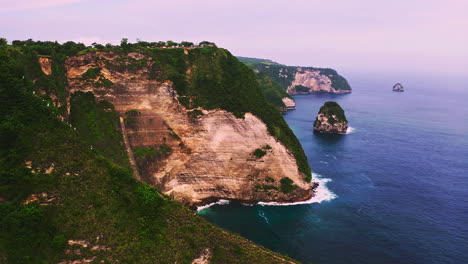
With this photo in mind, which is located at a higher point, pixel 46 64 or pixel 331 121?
pixel 46 64

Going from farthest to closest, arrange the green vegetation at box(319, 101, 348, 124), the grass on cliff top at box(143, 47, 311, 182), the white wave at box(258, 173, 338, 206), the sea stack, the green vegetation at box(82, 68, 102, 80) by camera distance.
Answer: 1. the green vegetation at box(319, 101, 348, 124)
2. the sea stack
3. the white wave at box(258, 173, 338, 206)
4. the grass on cliff top at box(143, 47, 311, 182)
5. the green vegetation at box(82, 68, 102, 80)

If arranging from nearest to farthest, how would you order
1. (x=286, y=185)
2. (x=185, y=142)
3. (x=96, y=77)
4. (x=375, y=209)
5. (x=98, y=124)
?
(x=98, y=124) < (x=96, y=77) < (x=375, y=209) < (x=185, y=142) < (x=286, y=185)

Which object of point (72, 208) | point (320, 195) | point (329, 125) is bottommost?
point (320, 195)

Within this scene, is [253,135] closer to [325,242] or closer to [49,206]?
[325,242]

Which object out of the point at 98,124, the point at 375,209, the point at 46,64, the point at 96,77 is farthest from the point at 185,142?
the point at 375,209

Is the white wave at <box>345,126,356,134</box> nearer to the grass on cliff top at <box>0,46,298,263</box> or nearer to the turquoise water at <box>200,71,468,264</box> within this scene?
the turquoise water at <box>200,71,468,264</box>

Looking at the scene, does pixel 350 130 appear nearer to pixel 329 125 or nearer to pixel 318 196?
pixel 329 125

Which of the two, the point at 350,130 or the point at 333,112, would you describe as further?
the point at 350,130

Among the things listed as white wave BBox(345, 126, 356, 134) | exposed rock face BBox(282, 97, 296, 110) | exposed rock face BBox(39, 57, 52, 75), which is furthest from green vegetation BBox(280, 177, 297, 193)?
exposed rock face BBox(282, 97, 296, 110)
